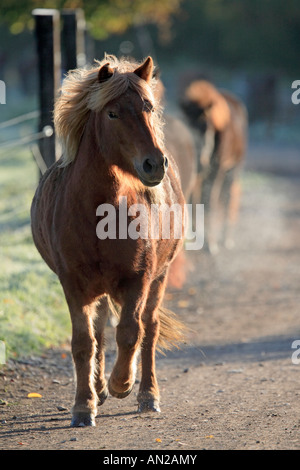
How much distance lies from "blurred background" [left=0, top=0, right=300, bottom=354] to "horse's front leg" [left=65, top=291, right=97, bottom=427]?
5.16ft

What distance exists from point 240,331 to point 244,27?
32.5 metres

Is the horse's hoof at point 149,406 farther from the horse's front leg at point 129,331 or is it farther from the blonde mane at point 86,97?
the blonde mane at point 86,97

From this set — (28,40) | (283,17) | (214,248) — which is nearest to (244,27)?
(283,17)

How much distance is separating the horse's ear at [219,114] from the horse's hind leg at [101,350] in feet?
21.3

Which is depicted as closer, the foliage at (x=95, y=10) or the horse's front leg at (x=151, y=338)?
the horse's front leg at (x=151, y=338)

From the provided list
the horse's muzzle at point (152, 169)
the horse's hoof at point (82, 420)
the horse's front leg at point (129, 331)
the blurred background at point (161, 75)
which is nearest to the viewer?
the horse's muzzle at point (152, 169)

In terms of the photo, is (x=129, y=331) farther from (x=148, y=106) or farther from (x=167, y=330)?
(x=148, y=106)

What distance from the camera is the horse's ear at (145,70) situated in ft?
13.4

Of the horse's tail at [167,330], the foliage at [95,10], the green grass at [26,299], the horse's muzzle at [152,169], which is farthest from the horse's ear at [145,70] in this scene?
the foliage at [95,10]

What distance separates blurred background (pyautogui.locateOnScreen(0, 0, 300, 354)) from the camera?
6887 millimetres

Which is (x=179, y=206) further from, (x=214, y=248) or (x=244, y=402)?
(x=214, y=248)

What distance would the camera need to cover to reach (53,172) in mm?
4555

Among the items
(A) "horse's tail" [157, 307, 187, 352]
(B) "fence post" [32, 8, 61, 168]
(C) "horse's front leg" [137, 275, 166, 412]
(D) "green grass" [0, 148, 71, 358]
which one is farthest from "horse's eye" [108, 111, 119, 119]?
(B) "fence post" [32, 8, 61, 168]

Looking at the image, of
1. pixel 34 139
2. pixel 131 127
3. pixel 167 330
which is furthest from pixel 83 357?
pixel 34 139
